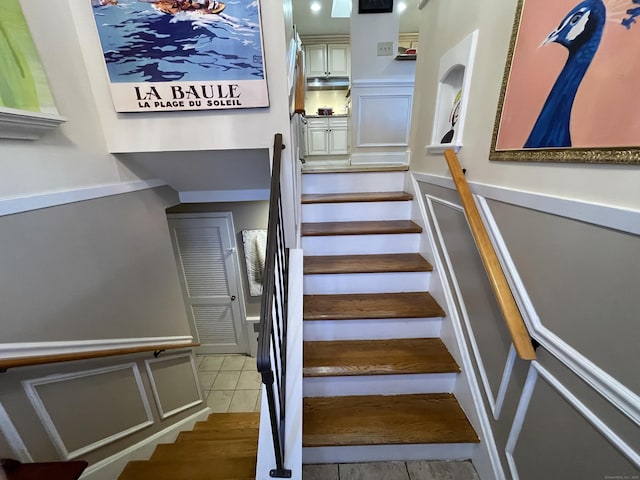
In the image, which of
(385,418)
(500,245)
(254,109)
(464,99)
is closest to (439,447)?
(385,418)

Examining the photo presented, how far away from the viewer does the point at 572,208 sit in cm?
75

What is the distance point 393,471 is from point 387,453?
79 millimetres

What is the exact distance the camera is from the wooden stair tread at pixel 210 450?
5.18 feet

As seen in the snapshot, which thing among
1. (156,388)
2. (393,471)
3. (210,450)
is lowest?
(210,450)

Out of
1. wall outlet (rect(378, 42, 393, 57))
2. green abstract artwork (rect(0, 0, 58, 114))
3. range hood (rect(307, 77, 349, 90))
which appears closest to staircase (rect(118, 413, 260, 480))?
green abstract artwork (rect(0, 0, 58, 114))

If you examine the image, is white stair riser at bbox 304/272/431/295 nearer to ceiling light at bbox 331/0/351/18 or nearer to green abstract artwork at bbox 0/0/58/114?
green abstract artwork at bbox 0/0/58/114

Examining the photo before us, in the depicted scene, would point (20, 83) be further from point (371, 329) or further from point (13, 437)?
point (371, 329)

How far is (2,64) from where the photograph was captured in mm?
947

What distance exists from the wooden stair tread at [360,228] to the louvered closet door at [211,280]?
1954mm

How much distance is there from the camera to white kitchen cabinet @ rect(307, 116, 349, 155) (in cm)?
528

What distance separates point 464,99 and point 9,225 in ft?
6.94

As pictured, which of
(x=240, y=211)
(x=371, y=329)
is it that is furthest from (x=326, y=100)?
(x=371, y=329)

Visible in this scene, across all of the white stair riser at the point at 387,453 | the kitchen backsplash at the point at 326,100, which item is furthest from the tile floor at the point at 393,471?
the kitchen backsplash at the point at 326,100

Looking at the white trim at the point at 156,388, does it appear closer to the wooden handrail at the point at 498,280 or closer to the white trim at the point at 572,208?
the wooden handrail at the point at 498,280
